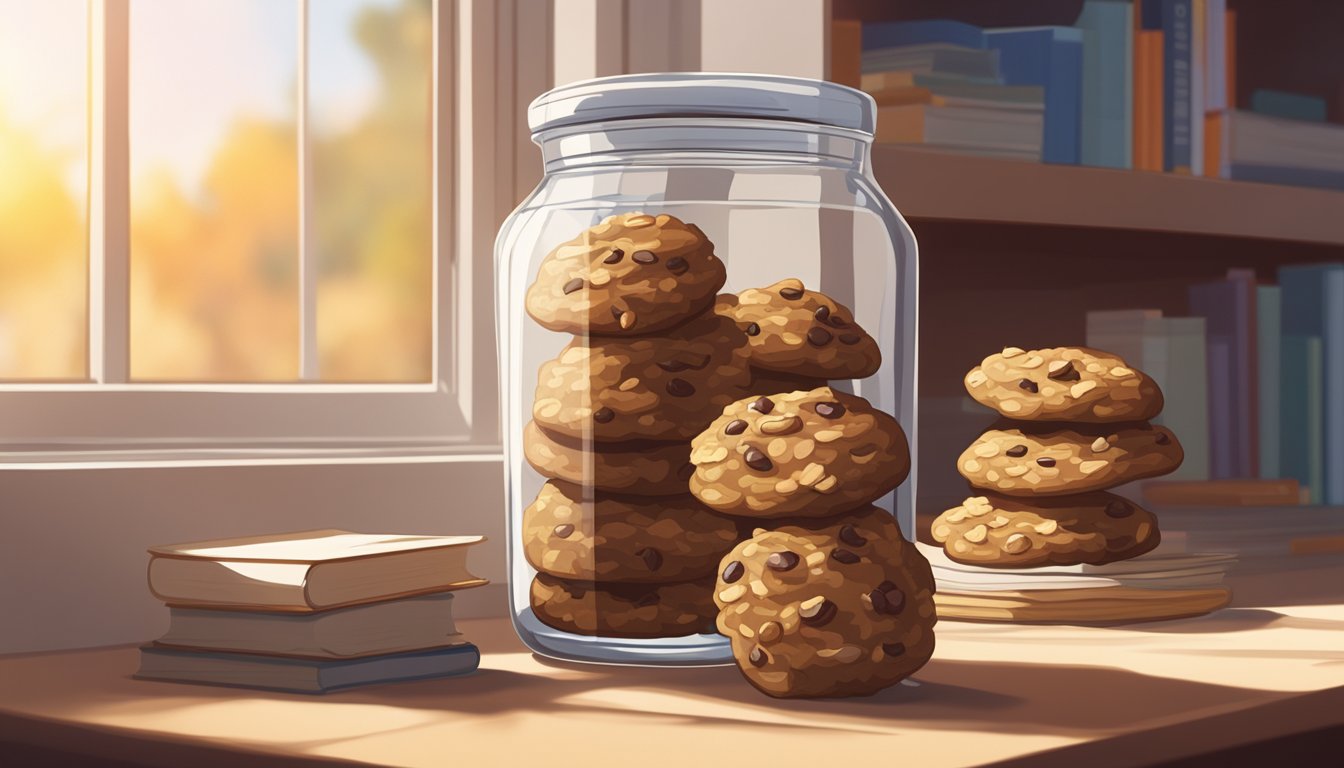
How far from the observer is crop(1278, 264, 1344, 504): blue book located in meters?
1.94

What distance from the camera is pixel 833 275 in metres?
1.10

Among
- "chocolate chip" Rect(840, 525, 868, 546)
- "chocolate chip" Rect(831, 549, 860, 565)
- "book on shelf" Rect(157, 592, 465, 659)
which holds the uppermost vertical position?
"chocolate chip" Rect(840, 525, 868, 546)

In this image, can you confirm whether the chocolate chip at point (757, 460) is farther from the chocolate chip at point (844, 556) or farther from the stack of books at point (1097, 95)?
the stack of books at point (1097, 95)

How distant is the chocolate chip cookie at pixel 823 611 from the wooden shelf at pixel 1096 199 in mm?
618

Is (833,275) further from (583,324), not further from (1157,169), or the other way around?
(1157,169)

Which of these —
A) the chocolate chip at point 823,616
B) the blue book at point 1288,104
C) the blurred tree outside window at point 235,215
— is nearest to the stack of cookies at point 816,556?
Answer: the chocolate chip at point 823,616

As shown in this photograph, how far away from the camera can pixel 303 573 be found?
2.95 ft

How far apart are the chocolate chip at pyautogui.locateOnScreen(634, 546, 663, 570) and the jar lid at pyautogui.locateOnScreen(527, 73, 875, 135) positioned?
31cm

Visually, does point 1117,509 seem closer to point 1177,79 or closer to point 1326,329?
point 1177,79

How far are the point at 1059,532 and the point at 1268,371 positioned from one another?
0.86 meters

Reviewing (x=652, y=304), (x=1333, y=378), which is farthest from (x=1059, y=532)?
(x=1333, y=378)

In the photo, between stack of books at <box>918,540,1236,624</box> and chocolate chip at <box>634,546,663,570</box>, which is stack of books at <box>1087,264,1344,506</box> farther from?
chocolate chip at <box>634,546,663,570</box>

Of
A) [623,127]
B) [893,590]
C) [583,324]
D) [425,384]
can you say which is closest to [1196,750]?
[893,590]

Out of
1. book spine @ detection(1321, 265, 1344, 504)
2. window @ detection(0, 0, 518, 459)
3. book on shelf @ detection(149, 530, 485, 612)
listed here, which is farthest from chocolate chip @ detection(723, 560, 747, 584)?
book spine @ detection(1321, 265, 1344, 504)
